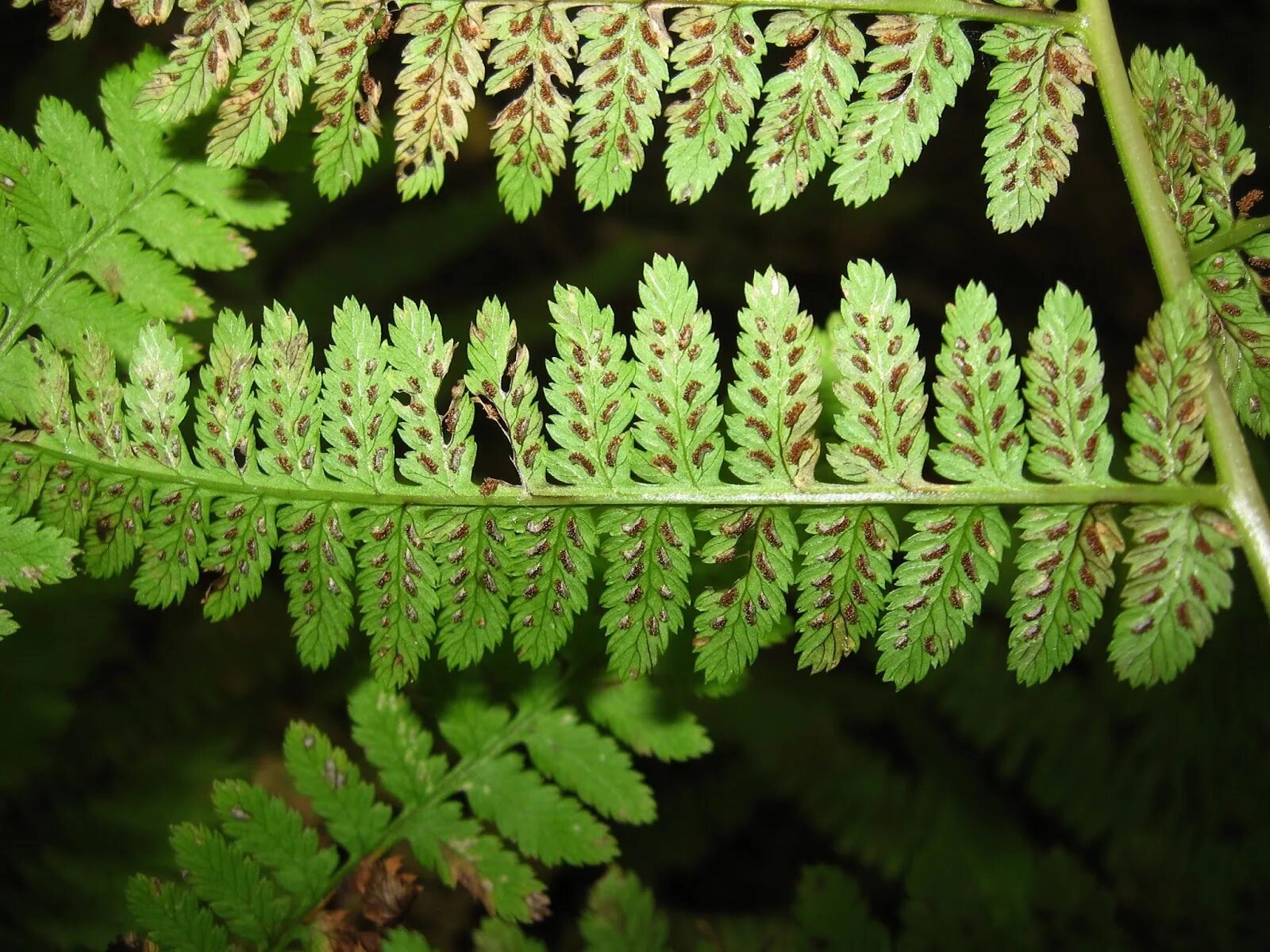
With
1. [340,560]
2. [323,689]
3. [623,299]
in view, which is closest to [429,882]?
[323,689]

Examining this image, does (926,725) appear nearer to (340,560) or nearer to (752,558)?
(752,558)

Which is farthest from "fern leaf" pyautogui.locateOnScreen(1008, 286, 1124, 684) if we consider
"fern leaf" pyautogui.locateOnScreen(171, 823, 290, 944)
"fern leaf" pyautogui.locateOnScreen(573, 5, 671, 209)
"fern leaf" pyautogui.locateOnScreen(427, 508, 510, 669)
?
"fern leaf" pyautogui.locateOnScreen(171, 823, 290, 944)

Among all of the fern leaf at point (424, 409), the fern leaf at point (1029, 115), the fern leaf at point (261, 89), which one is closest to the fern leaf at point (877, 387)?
the fern leaf at point (1029, 115)

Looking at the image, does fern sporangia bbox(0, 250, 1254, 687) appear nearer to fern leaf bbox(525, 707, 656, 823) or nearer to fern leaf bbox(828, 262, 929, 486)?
fern leaf bbox(828, 262, 929, 486)

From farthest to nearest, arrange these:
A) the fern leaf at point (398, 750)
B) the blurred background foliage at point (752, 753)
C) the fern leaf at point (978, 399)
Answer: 1. the blurred background foliage at point (752, 753)
2. the fern leaf at point (398, 750)
3. the fern leaf at point (978, 399)

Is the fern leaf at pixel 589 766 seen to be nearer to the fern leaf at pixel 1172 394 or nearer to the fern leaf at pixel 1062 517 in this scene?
the fern leaf at pixel 1062 517
